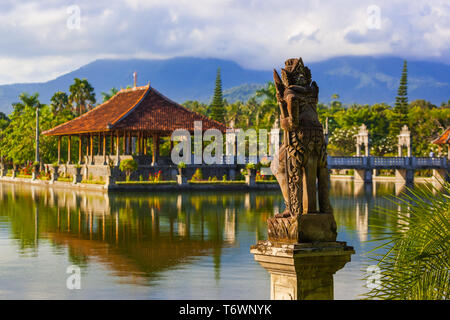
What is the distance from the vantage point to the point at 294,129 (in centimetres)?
677

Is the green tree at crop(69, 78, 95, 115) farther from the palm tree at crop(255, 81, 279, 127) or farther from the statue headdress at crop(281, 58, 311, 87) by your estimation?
the statue headdress at crop(281, 58, 311, 87)

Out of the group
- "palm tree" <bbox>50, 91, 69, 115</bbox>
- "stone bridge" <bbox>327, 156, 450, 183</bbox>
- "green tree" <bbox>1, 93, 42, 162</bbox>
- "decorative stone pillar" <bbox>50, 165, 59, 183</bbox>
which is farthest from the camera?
"palm tree" <bbox>50, 91, 69, 115</bbox>

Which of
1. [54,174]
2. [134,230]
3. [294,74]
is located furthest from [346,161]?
[294,74]

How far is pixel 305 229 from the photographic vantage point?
6.68 metres

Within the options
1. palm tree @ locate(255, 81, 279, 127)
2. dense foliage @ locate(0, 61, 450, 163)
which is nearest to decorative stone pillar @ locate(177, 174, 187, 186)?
dense foliage @ locate(0, 61, 450, 163)

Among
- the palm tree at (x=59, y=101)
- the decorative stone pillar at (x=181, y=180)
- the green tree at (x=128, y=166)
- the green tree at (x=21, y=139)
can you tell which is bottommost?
the decorative stone pillar at (x=181, y=180)

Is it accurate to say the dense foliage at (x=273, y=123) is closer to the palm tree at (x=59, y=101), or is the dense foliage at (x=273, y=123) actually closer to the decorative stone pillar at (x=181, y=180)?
the palm tree at (x=59, y=101)

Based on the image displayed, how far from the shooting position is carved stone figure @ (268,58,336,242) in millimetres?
6715

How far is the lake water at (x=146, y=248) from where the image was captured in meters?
12.7

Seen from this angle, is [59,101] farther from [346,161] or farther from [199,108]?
[346,161]

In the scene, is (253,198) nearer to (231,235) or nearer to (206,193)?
(206,193)

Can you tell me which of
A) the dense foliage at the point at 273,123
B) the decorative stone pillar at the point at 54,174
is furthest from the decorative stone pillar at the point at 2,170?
the decorative stone pillar at the point at 54,174
